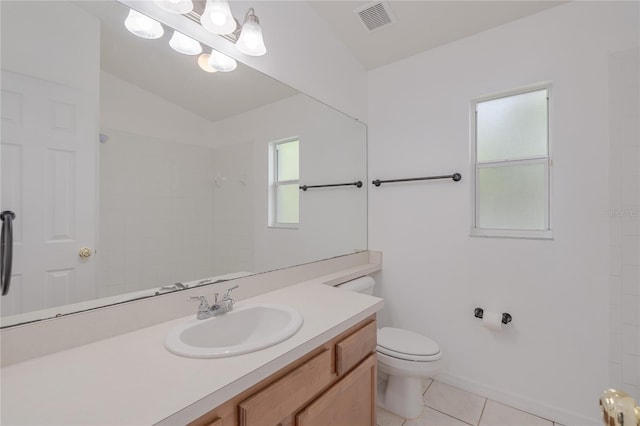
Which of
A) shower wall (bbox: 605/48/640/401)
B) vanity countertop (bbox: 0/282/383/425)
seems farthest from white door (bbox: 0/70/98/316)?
shower wall (bbox: 605/48/640/401)

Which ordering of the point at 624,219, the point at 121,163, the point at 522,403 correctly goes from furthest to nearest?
the point at 522,403, the point at 624,219, the point at 121,163

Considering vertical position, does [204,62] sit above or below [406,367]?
above

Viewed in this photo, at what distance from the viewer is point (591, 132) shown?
1521 millimetres

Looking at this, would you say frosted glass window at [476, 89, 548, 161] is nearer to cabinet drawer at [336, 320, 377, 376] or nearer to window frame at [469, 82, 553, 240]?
window frame at [469, 82, 553, 240]

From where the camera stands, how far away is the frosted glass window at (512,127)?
1.73 metres

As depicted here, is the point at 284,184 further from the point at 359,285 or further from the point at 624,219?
the point at 624,219

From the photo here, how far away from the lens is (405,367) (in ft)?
5.21

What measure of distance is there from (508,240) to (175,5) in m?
2.11

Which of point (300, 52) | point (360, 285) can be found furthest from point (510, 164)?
point (300, 52)

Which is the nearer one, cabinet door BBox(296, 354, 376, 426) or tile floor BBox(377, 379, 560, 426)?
cabinet door BBox(296, 354, 376, 426)

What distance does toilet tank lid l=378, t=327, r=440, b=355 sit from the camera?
1.63 m

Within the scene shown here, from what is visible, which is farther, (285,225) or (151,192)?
(285,225)

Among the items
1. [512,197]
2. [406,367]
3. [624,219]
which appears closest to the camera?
[624,219]

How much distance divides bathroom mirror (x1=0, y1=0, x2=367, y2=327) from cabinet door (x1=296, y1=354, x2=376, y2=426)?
26.5 inches
